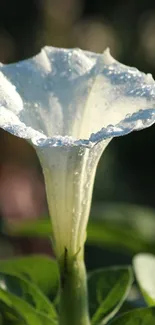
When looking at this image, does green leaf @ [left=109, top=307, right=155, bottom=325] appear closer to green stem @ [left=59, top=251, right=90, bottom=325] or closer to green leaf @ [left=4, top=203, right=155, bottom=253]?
green stem @ [left=59, top=251, right=90, bottom=325]

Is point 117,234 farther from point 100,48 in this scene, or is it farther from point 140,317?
point 100,48

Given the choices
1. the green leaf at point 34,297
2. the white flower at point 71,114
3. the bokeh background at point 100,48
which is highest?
the bokeh background at point 100,48

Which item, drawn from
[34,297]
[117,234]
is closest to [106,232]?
[117,234]

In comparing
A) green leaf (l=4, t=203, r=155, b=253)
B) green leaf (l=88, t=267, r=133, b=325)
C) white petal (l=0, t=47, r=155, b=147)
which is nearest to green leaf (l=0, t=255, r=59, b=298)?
green leaf (l=88, t=267, r=133, b=325)

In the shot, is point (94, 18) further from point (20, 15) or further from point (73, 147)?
point (73, 147)

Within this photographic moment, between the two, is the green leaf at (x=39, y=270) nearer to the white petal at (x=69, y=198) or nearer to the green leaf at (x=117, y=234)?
the white petal at (x=69, y=198)

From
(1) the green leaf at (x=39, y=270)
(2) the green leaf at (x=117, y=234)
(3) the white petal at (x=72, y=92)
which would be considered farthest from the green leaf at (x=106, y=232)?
(3) the white petal at (x=72, y=92)

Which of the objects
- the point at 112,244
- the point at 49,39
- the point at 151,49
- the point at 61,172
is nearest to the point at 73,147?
the point at 61,172
